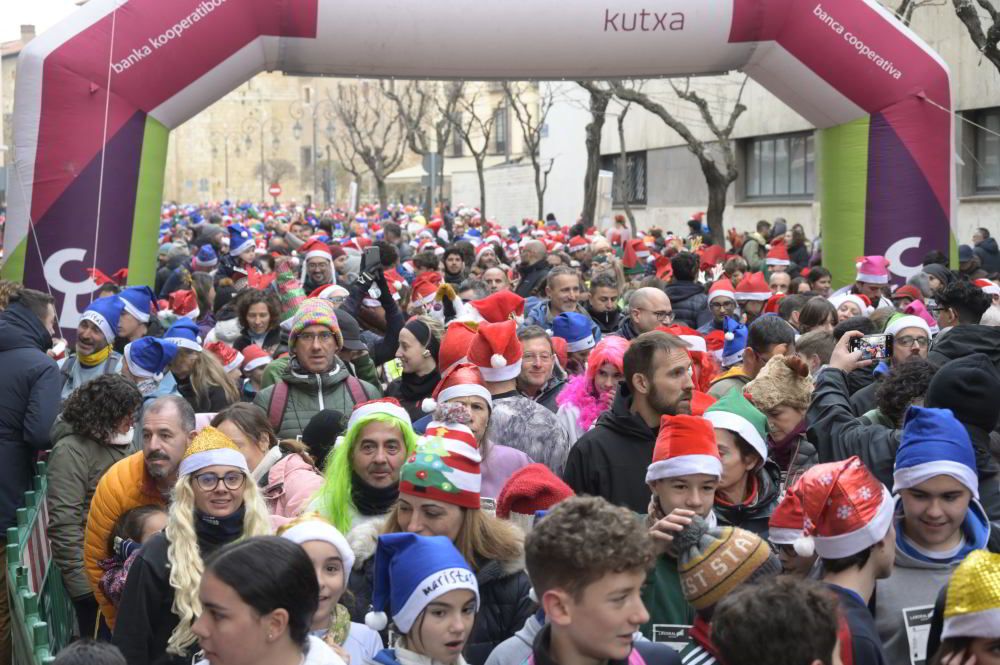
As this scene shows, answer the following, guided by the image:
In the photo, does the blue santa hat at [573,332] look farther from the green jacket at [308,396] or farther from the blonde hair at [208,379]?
the blonde hair at [208,379]

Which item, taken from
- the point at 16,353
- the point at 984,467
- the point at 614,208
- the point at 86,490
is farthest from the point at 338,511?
the point at 614,208

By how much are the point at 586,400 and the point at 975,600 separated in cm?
340

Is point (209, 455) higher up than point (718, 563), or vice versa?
point (209, 455)

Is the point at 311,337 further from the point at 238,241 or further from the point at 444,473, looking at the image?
the point at 238,241

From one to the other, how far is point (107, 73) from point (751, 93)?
→ 854 inches

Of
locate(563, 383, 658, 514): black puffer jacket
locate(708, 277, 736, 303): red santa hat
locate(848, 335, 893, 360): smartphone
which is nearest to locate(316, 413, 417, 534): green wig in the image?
locate(563, 383, 658, 514): black puffer jacket

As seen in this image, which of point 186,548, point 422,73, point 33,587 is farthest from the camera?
point 422,73

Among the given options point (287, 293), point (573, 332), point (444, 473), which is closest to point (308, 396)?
point (573, 332)

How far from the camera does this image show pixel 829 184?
13.9 meters

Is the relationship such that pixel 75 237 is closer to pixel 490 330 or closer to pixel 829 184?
pixel 490 330

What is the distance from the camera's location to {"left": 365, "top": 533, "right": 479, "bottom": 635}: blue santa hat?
3521 millimetres

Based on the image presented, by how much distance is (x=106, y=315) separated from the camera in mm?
8094

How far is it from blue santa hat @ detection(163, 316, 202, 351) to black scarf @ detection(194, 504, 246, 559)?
3282 mm

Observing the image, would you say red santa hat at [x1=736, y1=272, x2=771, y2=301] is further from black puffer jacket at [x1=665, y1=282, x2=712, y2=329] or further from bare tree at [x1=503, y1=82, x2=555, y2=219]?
bare tree at [x1=503, y1=82, x2=555, y2=219]
